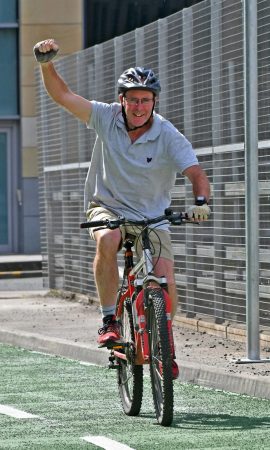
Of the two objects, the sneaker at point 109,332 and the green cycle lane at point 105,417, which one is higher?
the sneaker at point 109,332

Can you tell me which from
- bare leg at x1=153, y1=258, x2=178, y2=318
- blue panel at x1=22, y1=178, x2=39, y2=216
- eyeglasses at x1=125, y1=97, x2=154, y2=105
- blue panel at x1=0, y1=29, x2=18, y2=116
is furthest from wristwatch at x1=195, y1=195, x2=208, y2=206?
blue panel at x1=0, y1=29, x2=18, y2=116

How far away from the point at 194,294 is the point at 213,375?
3.70 meters

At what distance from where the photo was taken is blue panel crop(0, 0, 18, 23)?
3031 centimetres

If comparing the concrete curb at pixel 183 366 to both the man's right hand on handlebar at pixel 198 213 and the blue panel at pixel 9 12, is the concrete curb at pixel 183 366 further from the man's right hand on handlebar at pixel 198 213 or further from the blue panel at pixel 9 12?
the blue panel at pixel 9 12

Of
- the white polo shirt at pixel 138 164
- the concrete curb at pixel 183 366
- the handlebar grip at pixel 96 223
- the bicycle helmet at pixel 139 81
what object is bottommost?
the concrete curb at pixel 183 366

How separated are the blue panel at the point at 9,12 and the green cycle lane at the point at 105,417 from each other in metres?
20.0

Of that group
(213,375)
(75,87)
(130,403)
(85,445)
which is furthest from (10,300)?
(85,445)

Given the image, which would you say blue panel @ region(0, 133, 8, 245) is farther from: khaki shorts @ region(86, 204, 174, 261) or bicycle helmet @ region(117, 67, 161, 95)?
bicycle helmet @ region(117, 67, 161, 95)

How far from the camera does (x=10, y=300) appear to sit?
18047 millimetres

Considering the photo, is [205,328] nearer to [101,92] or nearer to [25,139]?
[101,92]

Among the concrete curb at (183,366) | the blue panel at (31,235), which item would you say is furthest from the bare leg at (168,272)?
the blue panel at (31,235)

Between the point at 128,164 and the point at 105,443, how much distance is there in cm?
172

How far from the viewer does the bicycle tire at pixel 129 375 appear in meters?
8.30

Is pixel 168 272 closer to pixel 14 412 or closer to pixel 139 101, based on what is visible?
pixel 139 101
